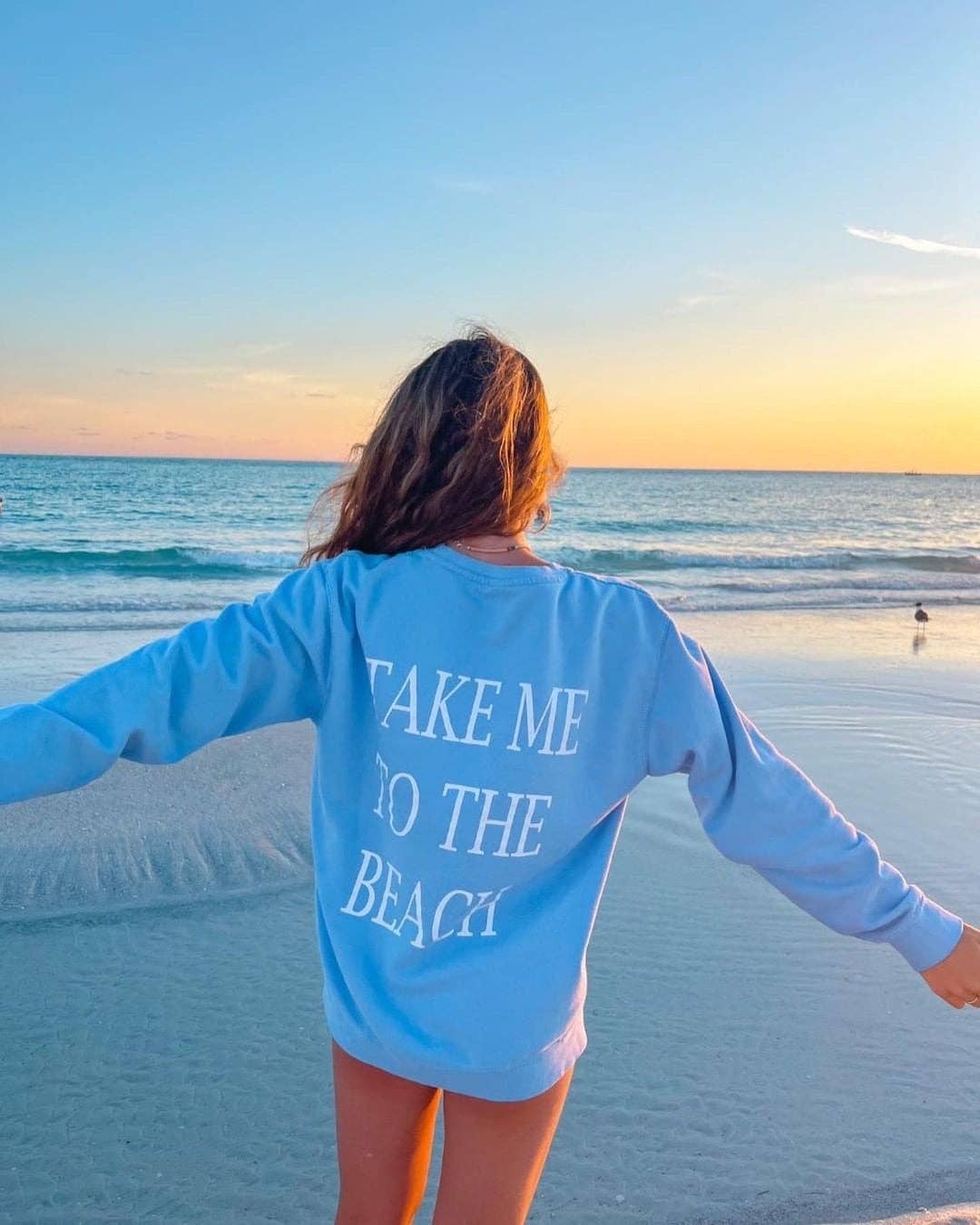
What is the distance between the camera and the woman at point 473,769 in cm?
154

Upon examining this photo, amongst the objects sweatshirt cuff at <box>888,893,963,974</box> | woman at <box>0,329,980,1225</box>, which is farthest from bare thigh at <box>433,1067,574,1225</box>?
sweatshirt cuff at <box>888,893,963,974</box>

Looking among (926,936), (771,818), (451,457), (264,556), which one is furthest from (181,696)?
(264,556)

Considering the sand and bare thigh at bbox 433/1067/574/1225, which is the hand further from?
the sand

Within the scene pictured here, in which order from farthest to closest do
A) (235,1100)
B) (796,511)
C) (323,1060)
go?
(796,511) < (323,1060) < (235,1100)

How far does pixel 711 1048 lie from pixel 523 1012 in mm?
1967

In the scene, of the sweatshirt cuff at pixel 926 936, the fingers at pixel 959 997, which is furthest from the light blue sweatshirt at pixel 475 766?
the fingers at pixel 959 997

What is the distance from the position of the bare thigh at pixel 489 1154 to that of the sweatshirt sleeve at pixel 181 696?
0.68 m

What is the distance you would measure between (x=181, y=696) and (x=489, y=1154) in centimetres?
86

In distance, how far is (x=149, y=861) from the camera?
4.46 meters

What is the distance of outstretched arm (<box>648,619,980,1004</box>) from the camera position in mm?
1610

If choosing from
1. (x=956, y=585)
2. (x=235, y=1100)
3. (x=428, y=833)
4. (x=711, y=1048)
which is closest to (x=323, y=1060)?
(x=235, y=1100)

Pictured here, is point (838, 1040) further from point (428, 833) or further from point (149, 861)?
point (149, 861)

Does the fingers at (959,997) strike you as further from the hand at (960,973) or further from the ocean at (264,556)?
the ocean at (264,556)

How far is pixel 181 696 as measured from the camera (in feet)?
4.67
